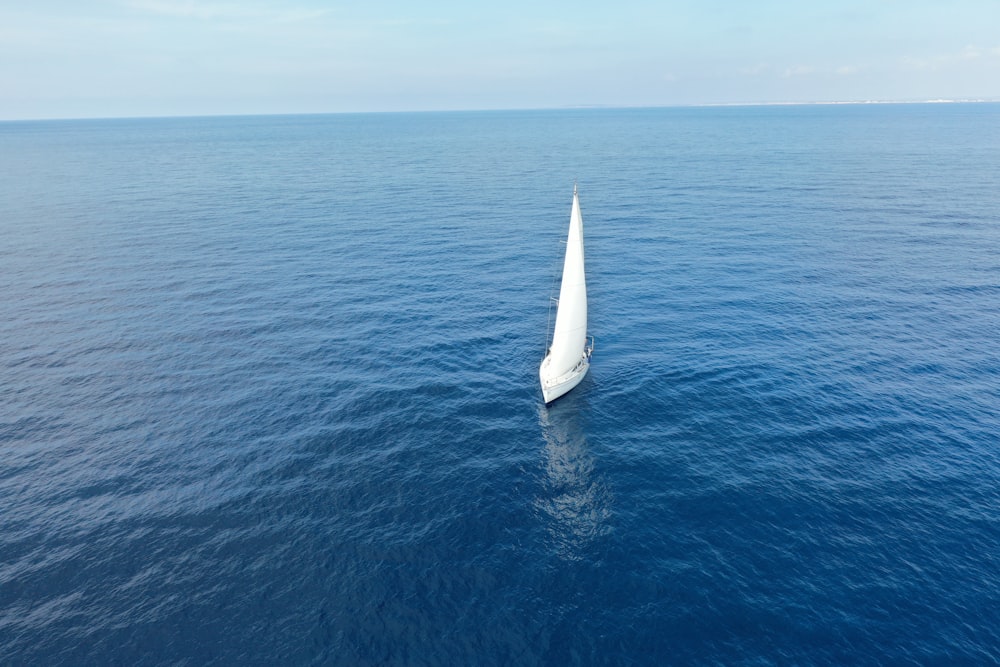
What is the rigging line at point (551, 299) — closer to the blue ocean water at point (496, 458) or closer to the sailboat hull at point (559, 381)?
the blue ocean water at point (496, 458)

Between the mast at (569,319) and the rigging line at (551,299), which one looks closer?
the mast at (569,319)

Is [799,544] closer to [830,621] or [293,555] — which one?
[830,621]

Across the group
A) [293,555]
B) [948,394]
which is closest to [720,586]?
[293,555]

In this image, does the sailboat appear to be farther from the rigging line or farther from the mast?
the rigging line

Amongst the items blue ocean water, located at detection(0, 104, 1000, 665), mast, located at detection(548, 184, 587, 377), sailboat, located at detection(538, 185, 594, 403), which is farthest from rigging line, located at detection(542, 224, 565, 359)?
sailboat, located at detection(538, 185, 594, 403)

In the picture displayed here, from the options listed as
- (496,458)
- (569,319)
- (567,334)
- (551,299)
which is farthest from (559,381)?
(496,458)

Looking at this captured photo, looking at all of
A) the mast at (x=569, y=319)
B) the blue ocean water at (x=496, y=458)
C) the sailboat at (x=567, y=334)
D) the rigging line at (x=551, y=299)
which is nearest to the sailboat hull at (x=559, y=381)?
the sailboat at (x=567, y=334)
